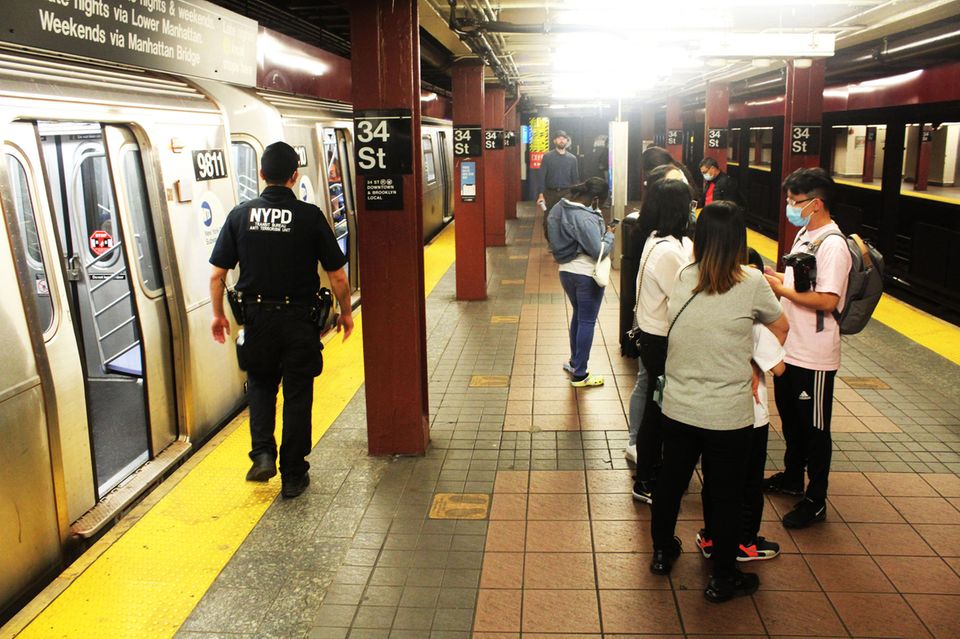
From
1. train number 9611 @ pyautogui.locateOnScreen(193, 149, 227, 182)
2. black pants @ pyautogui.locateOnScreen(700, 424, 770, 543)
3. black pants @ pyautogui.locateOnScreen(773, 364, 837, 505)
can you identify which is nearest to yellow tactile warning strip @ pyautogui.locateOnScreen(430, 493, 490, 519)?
black pants @ pyautogui.locateOnScreen(700, 424, 770, 543)

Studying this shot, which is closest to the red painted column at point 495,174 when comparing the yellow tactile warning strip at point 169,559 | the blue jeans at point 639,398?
the yellow tactile warning strip at point 169,559

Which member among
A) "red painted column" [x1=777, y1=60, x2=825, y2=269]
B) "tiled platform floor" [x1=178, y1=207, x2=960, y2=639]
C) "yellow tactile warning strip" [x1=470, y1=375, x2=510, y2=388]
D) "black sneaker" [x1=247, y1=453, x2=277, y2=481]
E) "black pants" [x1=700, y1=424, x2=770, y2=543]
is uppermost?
"red painted column" [x1=777, y1=60, x2=825, y2=269]

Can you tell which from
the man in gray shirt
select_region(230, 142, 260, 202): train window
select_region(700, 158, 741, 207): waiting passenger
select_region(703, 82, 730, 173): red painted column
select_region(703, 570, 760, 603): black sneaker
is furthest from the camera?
select_region(703, 82, 730, 173): red painted column

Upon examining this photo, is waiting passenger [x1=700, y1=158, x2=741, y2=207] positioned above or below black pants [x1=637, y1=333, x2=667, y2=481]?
above

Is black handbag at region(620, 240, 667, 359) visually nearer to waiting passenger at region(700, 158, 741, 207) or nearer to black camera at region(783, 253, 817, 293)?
black camera at region(783, 253, 817, 293)

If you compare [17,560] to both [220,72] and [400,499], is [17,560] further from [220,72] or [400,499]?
[220,72]

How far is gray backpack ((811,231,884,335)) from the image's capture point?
3830 mm

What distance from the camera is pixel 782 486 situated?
14.3ft

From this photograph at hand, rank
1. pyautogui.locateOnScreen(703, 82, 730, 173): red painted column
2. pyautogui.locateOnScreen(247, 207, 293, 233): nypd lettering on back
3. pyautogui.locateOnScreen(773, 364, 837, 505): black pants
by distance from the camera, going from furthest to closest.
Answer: pyautogui.locateOnScreen(703, 82, 730, 173): red painted column, pyautogui.locateOnScreen(247, 207, 293, 233): nypd lettering on back, pyautogui.locateOnScreen(773, 364, 837, 505): black pants

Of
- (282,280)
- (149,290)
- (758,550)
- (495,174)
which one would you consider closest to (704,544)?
(758,550)

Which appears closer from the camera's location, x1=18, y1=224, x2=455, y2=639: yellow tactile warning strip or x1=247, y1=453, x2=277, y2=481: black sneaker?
x1=18, y1=224, x2=455, y2=639: yellow tactile warning strip

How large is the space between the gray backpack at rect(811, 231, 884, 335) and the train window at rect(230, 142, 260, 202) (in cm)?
408

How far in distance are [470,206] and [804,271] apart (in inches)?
254

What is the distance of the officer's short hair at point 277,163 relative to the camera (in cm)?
424
